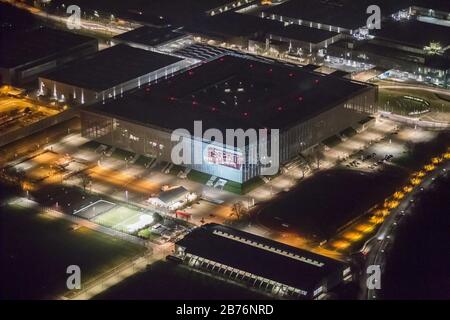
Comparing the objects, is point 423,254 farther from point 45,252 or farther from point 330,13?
point 330,13

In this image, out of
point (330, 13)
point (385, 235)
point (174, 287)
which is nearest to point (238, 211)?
point (385, 235)

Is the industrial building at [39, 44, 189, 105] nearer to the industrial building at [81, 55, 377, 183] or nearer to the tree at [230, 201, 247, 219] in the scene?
the industrial building at [81, 55, 377, 183]

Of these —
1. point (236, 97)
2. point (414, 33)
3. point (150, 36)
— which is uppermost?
point (236, 97)

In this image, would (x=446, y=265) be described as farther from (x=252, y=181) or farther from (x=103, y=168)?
(x=103, y=168)

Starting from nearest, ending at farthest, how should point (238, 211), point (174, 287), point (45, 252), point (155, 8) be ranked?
point (174, 287)
point (45, 252)
point (238, 211)
point (155, 8)

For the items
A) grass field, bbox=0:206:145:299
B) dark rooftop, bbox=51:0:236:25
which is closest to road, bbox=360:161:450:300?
grass field, bbox=0:206:145:299

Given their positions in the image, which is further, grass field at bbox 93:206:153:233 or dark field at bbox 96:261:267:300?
grass field at bbox 93:206:153:233
